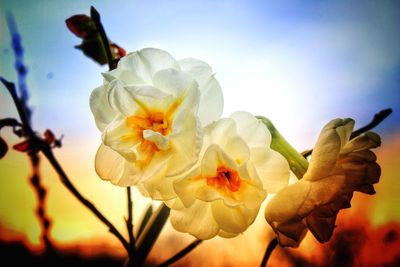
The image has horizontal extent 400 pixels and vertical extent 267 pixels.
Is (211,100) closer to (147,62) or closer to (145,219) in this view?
(147,62)

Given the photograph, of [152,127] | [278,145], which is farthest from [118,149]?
[278,145]

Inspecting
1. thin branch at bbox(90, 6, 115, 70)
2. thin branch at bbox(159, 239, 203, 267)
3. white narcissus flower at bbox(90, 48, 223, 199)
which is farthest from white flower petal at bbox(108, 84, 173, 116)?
thin branch at bbox(159, 239, 203, 267)

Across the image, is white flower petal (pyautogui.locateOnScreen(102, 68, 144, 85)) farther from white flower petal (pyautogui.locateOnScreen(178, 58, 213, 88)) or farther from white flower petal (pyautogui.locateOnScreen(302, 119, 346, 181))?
white flower petal (pyautogui.locateOnScreen(302, 119, 346, 181))

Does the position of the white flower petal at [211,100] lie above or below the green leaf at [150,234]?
above

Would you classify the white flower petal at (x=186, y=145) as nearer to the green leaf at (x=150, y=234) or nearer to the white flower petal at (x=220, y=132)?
the white flower petal at (x=220, y=132)

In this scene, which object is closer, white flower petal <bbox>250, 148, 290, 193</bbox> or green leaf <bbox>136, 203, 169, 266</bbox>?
white flower petal <bbox>250, 148, 290, 193</bbox>

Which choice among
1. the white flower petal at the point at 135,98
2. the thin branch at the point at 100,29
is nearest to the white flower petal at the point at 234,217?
the white flower petal at the point at 135,98

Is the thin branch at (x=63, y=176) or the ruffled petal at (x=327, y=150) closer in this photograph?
the ruffled petal at (x=327, y=150)

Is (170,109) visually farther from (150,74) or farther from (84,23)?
(84,23)
